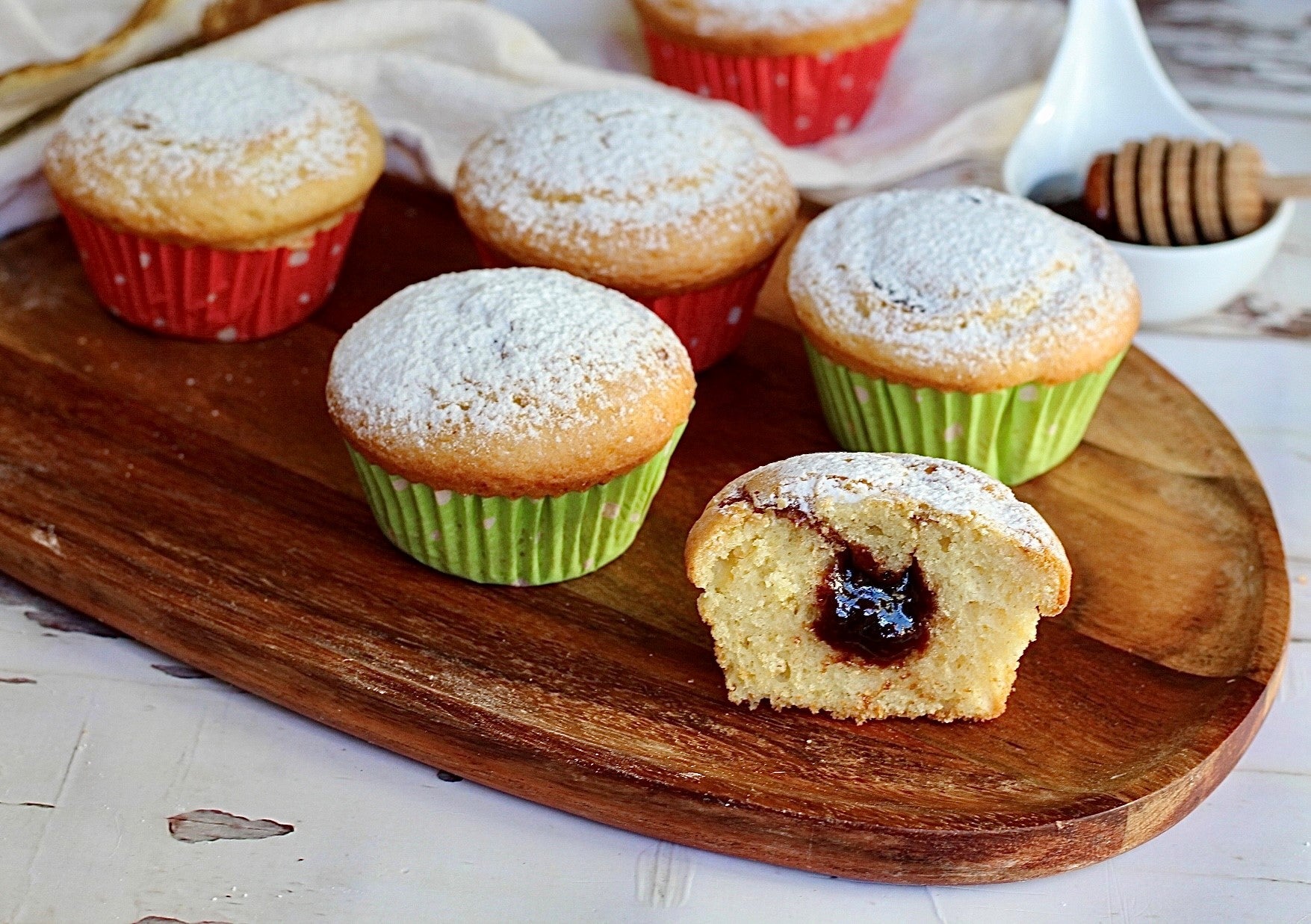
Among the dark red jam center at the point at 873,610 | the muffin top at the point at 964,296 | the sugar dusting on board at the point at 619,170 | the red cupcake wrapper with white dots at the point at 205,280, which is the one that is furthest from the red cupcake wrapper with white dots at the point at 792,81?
the dark red jam center at the point at 873,610

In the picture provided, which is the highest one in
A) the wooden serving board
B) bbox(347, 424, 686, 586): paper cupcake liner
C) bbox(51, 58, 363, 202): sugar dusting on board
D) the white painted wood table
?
bbox(51, 58, 363, 202): sugar dusting on board

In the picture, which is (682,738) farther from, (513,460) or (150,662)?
(150,662)

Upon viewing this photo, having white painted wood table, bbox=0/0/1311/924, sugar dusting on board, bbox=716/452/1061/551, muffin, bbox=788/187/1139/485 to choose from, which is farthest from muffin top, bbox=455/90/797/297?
white painted wood table, bbox=0/0/1311/924

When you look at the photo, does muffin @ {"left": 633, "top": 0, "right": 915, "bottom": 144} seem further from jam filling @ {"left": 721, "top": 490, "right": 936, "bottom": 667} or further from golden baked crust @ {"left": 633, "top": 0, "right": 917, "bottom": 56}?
jam filling @ {"left": 721, "top": 490, "right": 936, "bottom": 667}

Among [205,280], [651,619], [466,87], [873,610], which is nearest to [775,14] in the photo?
[466,87]

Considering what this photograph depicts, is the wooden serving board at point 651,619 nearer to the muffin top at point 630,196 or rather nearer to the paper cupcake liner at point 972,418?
the paper cupcake liner at point 972,418

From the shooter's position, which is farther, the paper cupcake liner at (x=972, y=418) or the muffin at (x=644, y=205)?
the muffin at (x=644, y=205)

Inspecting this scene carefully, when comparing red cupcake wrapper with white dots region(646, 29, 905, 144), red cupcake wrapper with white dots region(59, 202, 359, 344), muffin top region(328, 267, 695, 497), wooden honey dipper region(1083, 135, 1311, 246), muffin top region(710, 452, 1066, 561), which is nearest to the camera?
muffin top region(710, 452, 1066, 561)
